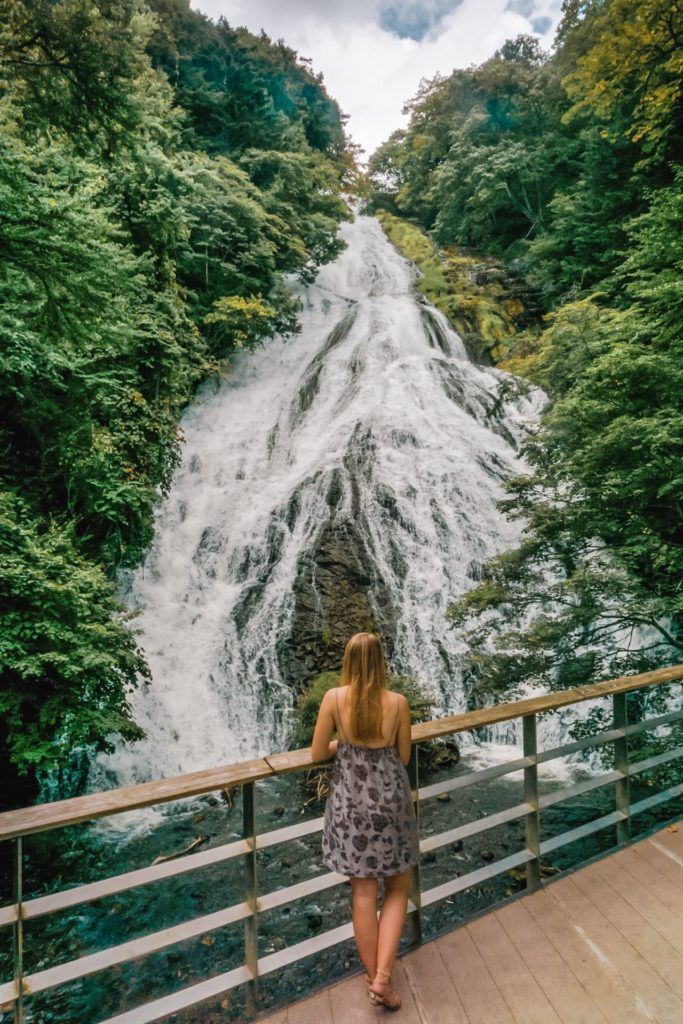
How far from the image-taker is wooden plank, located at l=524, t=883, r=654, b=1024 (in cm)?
216

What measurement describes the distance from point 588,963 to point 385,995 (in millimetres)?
923

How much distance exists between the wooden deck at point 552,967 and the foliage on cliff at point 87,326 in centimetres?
446

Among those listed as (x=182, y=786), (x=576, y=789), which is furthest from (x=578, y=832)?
(x=182, y=786)

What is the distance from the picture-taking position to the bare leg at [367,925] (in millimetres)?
2203

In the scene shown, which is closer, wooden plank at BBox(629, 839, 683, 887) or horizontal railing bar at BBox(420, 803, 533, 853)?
horizontal railing bar at BBox(420, 803, 533, 853)

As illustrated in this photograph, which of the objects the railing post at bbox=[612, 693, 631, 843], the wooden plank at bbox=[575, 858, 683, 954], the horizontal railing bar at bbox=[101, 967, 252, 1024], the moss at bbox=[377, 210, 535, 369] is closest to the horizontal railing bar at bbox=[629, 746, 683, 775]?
the railing post at bbox=[612, 693, 631, 843]

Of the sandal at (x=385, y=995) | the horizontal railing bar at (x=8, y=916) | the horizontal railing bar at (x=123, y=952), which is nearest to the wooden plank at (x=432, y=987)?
the sandal at (x=385, y=995)

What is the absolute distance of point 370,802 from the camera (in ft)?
7.29

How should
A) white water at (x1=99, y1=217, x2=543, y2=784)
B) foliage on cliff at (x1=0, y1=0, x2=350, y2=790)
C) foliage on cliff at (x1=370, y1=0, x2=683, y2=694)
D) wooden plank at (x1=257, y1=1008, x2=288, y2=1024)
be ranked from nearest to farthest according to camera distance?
1. wooden plank at (x1=257, y1=1008, x2=288, y2=1024)
2. foliage on cliff at (x1=0, y1=0, x2=350, y2=790)
3. foliage on cliff at (x1=370, y1=0, x2=683, y2=694)
4. white water at (x1=99, y1=217, x2=543, y2=784)

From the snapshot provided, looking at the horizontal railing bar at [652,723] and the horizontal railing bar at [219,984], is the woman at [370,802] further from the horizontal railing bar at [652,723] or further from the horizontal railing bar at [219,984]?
the horizontal railing bar at [652,723]

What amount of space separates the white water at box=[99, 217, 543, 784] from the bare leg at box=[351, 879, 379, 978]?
5.78 metres

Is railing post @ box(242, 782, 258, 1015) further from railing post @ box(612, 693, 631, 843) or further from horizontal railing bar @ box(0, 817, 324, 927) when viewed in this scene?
railing post @ box(612, 693, 631, 843)

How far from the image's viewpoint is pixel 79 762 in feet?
24.2

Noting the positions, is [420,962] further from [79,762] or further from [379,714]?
[79,762]
